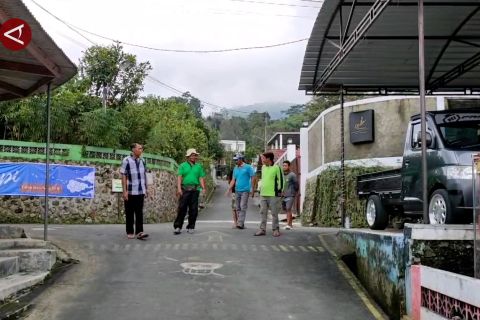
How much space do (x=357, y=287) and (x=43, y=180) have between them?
14.3m

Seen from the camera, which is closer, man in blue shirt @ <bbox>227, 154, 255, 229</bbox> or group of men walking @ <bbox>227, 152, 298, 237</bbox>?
group of men walking @ <bbox>227, 152, 298, 237</bbox>

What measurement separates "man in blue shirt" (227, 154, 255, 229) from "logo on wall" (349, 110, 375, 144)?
28.7 ft

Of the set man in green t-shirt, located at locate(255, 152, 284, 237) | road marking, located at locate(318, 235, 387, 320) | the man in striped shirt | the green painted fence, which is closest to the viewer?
road marking, located at locate(318, 235, 387, 320)

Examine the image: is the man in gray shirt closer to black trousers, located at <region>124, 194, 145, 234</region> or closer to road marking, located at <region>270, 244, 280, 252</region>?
road marking, located at <region>270, 244, 280, 252</region>

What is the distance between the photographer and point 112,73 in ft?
85.3

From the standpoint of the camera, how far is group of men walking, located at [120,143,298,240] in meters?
10.1

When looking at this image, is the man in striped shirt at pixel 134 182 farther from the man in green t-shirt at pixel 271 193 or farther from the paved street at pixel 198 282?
the man in green t-shirt at pixel 271 193

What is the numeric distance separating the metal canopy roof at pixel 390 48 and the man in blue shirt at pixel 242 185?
8.29ft

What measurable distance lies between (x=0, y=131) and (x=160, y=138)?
7.03 m

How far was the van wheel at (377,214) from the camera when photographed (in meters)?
11.3

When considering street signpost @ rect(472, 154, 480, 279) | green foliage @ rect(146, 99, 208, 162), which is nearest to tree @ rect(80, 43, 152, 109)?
green foliage @ rect(146, 99, 208, 162)

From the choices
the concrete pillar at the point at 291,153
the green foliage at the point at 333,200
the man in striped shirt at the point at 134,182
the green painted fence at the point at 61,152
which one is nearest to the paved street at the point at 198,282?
the man in striped shirt at the point at 134,182

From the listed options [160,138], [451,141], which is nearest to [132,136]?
[160,138]

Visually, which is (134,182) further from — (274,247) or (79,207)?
(79,207)
